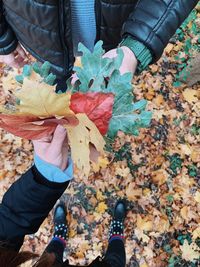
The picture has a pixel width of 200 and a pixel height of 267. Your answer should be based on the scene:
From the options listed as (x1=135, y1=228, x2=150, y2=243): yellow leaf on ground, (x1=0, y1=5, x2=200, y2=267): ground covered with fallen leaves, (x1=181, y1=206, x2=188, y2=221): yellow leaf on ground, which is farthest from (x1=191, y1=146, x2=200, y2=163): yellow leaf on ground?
(x1=135, y1=228, x2=150, y2=243): yellow leaf on ground

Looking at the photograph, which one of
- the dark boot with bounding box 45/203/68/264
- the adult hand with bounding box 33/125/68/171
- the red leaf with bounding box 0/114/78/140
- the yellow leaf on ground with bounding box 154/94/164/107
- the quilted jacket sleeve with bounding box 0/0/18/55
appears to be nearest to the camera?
the red leaf with bounding box 0/114/78/140

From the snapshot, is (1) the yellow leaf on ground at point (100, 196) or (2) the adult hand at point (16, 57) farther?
(1) the yellow leaf on ground at point (100, 196)

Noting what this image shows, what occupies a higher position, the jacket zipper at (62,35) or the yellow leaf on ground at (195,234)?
the jacket zipper at (62,35)

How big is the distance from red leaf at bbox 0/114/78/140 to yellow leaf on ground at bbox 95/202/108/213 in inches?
78.4

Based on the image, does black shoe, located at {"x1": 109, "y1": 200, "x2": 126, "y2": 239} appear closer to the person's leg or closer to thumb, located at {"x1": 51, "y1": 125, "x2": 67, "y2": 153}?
the person's leg

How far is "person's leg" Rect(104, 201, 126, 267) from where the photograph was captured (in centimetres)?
271

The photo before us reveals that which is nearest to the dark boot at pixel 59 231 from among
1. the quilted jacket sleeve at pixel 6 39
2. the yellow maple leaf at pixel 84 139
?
the quilted jacket sleeve at pixel 6 39

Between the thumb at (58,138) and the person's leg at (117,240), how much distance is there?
1416mm

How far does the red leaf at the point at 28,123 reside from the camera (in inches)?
42.1

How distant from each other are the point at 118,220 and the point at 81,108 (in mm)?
2093

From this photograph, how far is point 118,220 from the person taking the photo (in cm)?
302

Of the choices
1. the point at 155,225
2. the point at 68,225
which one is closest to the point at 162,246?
the point at 155,225

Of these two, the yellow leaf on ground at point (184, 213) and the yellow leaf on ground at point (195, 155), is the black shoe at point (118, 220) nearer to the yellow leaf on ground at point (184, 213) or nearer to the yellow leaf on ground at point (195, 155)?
the yellow leaf on ground at point (184, 213)

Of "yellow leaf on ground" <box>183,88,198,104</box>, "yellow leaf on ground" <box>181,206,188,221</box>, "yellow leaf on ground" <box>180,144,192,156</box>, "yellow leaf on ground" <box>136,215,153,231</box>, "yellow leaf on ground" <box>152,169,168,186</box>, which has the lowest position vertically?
"yellow leaf on ground" <box>136,215,153,231</box>
